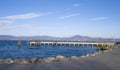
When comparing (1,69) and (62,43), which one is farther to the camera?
(62,43)

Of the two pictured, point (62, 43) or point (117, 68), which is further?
point (62, 43)

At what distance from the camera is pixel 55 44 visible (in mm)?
89438

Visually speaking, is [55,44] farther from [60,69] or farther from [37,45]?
[60,69]

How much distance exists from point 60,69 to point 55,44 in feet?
263

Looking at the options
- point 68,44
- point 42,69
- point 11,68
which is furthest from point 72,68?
point 68,44

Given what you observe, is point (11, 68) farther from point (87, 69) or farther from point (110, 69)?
point (110, 69)

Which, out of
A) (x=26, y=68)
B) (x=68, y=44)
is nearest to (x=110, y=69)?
(x=26, y=68)

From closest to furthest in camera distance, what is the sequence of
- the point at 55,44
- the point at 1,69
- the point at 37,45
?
the point at 1,69
the point at 37,45
the point at 55,44

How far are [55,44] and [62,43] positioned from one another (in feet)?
10.6

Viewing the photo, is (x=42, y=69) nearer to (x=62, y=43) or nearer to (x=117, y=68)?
(x=117, y=68)

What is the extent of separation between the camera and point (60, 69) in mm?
9234

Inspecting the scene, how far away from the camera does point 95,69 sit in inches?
365

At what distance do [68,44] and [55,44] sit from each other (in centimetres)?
560

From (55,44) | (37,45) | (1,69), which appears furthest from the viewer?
(55,44)
